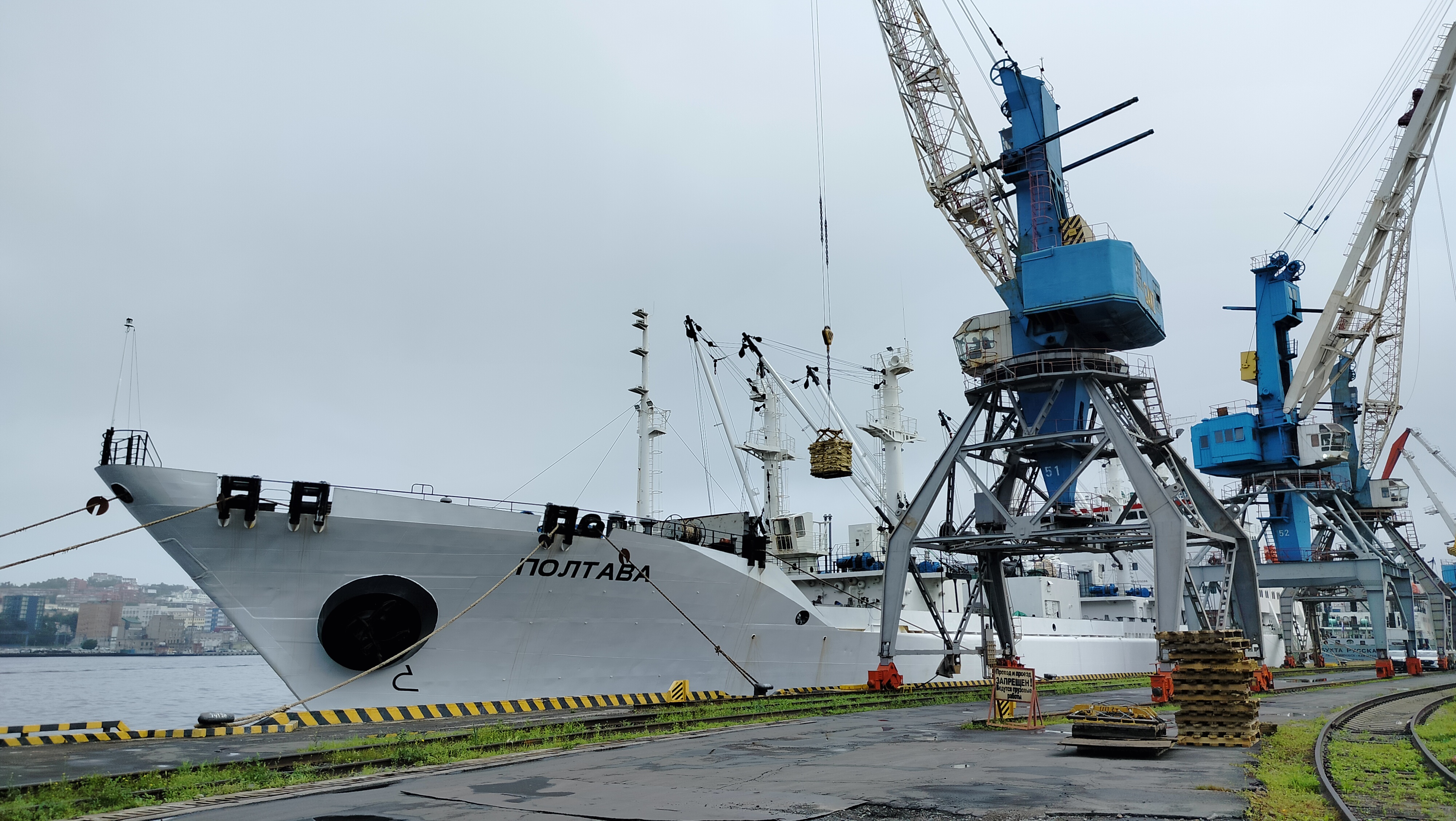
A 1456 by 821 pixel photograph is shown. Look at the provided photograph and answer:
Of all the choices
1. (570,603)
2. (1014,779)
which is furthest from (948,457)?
(1014,779)

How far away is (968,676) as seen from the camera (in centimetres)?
4003

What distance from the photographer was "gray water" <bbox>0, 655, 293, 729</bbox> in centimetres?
3678

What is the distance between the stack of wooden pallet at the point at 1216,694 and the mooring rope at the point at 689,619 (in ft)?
39.8

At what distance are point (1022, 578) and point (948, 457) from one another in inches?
1032

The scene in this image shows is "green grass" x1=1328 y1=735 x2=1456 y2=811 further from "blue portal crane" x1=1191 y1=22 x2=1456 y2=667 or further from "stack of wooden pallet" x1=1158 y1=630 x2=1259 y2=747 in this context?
"blue portal crane" x1=1191 y1=22 x2=1456 y2=667

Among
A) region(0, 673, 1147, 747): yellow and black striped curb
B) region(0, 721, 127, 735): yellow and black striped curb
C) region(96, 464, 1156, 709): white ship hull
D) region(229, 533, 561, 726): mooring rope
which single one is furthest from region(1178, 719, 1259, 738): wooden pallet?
region(0, 721, 127, 735): yellow and black striped curb

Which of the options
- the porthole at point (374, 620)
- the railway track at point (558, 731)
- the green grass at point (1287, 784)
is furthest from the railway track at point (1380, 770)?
the porthole at point (374, 620)

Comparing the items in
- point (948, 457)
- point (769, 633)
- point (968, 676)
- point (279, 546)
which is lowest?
point (968, 676)

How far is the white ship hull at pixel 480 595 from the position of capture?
57.6 ft

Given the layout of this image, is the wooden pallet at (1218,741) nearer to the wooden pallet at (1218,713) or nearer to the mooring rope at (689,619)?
the wooden pallet at (1218,713)

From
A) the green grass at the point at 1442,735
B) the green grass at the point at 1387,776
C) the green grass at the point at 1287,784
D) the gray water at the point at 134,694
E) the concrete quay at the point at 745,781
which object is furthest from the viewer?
the gray water at the point at 134,694

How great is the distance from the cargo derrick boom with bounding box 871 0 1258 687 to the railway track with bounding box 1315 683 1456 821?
6.29 meters

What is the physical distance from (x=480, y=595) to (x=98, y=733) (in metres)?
7.34

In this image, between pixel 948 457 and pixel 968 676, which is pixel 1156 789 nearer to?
pixel 948 457
